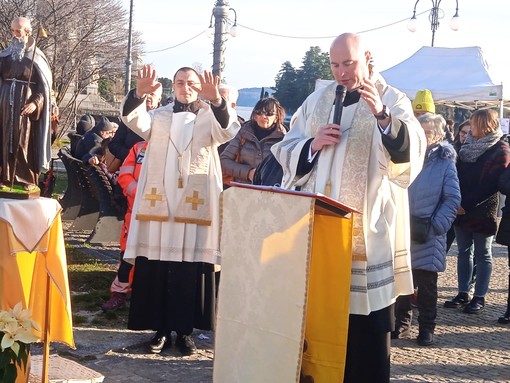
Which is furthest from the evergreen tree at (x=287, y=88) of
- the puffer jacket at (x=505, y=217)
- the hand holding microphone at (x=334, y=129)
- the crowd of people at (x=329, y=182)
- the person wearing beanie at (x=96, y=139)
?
the hand holding microphone at (x=334, y=129)

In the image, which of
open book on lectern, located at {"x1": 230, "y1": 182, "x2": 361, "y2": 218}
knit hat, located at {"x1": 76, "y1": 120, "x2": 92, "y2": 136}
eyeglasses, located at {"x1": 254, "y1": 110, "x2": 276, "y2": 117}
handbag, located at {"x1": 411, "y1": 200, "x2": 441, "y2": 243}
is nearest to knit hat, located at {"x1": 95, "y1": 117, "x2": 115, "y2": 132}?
knit hat, located at {"x1": 76, "y1": 120, "x2": 92, "y2": 136}

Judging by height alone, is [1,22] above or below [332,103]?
above

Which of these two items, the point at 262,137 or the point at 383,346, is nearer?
the point at 383,346

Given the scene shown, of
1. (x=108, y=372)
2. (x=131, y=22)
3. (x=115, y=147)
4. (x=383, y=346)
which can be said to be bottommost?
(x=108, y=372)

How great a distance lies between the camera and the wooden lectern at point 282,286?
3701mm

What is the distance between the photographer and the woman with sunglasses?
692 centimetres

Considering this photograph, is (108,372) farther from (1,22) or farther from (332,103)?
(1,22)

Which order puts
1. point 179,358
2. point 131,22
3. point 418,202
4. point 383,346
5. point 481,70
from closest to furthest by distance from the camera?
1. point 383,346
2. point 179,358
3. point 418,202
4. point 481,70
5. point 131,22

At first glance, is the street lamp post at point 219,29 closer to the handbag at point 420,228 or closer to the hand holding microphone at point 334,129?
the handbag at point 420,228

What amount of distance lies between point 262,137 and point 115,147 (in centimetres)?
143

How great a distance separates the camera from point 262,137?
7.04 metres

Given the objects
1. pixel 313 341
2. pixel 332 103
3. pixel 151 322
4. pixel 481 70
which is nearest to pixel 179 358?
pixel 151 322

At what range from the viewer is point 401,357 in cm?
613

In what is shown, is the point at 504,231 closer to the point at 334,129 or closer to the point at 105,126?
the point at 334,129
